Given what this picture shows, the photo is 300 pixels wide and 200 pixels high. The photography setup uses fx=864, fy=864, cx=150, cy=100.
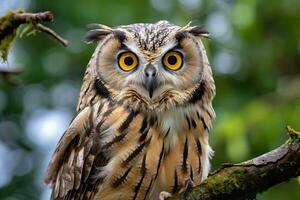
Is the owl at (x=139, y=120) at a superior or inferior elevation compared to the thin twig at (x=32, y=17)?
inferior

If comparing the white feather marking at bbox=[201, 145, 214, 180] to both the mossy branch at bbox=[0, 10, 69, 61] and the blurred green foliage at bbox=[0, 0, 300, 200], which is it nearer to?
the mossy branch at bbox=[0, 10, 69, 61]

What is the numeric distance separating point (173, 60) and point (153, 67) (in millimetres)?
147

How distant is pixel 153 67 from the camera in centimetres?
402

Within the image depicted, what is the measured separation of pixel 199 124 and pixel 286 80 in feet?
10.6

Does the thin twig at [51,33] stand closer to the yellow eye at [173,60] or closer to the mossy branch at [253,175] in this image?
the yellow eye at [173,60]

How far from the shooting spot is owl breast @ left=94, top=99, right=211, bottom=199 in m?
3.88

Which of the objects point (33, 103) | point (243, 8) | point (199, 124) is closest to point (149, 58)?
point (199, 124)

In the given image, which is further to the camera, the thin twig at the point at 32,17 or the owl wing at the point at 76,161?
the owl wing at the point at 76,161

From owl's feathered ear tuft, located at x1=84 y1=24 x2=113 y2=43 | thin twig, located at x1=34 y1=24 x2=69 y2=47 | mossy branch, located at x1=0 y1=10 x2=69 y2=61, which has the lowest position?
owl's feathered ear tuft, located at x1=84 y1=24 x2=113 y2=43

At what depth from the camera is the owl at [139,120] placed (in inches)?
154

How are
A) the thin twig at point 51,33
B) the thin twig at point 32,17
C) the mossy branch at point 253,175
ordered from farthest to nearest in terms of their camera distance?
1. the thin twig at point 51,33
2. the thin twig at point 32,17
3. the mossy branch at point 253,175

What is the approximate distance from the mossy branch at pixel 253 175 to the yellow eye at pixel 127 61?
2.95 feet

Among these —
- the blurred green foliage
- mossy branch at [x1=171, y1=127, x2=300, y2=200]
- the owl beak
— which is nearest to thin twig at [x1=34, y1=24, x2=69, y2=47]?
the owl beak

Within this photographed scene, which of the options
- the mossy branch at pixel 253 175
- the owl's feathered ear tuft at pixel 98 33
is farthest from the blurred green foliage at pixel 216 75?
the mossy branch at pixel 253 175
